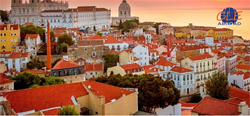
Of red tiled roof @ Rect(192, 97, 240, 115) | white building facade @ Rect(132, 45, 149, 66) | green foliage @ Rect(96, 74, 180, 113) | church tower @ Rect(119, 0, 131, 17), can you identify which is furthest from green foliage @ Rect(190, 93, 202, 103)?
church tower @ Rect(119, 0, 131, 17)

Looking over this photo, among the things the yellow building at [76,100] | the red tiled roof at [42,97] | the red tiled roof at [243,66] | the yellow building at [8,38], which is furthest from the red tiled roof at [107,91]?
the red tiled roof at [243,66]

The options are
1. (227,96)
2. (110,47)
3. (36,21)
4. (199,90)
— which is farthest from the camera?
(36,21)

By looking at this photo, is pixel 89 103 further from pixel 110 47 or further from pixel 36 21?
pixel 36 21

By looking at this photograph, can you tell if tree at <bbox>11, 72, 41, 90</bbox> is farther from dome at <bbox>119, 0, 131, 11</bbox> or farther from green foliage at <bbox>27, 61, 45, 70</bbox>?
dome at <bbox>119, 0, 131, 11</bbox>

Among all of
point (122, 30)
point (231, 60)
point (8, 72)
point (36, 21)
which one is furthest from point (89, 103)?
point (36, 21)

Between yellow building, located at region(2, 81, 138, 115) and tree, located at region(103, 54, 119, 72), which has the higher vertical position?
tree, located at region(103, 54, 119, 72)

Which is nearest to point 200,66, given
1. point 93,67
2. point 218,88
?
point 218,88
